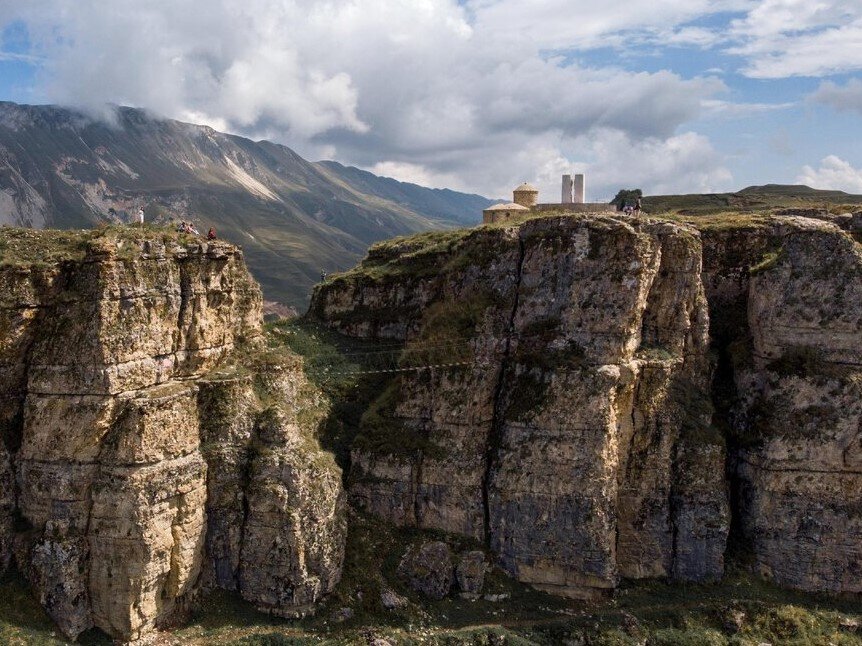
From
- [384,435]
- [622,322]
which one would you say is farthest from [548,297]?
[384,435]

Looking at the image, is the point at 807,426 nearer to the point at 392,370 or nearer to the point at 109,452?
the point at 392,370

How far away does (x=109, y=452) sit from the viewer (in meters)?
31.0

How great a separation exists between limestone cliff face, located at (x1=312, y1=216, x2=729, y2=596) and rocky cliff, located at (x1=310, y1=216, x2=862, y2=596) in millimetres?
93

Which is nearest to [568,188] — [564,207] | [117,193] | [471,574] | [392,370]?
[564,207]

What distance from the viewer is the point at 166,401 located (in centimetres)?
3216

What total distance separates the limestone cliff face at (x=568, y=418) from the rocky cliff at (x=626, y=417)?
93 mm

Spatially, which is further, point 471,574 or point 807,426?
point 807,426

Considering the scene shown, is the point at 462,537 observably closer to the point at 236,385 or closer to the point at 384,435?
the point at 384,435

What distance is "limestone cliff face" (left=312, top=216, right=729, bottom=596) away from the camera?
37125 mm

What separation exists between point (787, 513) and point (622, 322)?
14295 mm

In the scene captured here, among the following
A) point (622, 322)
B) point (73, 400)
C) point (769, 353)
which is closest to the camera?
point (73, 400)

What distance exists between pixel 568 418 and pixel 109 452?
23218mm

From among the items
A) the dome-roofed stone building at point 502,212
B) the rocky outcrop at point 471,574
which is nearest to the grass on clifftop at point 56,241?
the rocky outcrop at point 471,574

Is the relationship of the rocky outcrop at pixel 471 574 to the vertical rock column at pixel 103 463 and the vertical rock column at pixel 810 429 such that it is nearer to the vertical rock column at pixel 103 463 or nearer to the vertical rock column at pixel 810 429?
the vertical rock column at pixel 103 463
